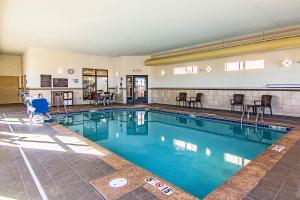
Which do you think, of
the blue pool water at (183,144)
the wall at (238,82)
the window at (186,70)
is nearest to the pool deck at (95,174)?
the blue pool water at (183,144)

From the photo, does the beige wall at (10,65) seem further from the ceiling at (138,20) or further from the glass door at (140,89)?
the glass door at (140,89)

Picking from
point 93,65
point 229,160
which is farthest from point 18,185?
point 93,65

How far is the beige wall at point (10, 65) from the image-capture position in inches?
487

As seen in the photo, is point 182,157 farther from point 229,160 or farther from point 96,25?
point 96,25

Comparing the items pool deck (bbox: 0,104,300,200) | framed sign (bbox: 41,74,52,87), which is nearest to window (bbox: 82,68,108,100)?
framed sign (bbox: 41,74,52,87)

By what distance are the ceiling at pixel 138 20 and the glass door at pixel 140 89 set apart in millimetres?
3947

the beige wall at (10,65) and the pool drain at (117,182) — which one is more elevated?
the beige wall at (10,65)

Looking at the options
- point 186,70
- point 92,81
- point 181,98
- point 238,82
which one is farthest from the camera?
point 92,81

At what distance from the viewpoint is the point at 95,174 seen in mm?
2715

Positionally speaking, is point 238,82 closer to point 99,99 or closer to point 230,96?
point 230,96

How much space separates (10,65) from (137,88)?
8.20 metres

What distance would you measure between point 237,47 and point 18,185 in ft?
24.8

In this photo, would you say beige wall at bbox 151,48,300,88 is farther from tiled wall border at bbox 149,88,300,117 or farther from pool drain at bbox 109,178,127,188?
pool drain at bbox 109,178,127,188

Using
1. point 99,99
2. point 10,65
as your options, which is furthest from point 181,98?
point 10,65
